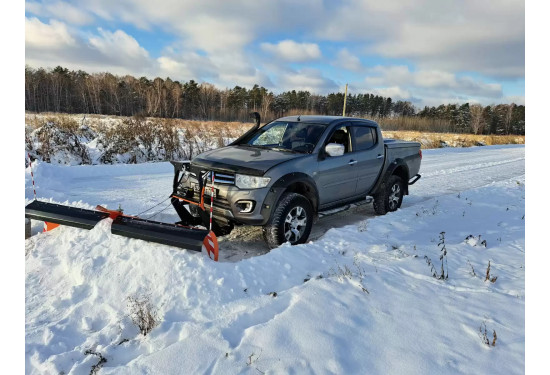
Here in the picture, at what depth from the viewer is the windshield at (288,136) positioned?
5333mm

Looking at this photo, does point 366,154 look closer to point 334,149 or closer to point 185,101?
point 334,149

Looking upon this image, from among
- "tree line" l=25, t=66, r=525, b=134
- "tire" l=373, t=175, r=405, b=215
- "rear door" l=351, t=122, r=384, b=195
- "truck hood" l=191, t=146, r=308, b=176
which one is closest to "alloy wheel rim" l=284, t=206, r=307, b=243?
"truck hood" l=191, t=146, r=308, b=176

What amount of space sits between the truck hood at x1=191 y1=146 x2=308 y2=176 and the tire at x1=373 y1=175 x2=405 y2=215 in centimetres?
235

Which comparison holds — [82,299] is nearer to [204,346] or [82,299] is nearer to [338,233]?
[204,346]

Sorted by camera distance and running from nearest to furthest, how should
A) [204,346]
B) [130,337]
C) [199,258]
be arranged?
1. [204,346]
2. [130,337]
3. [199,258]

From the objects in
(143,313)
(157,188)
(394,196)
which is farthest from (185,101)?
(143,313)

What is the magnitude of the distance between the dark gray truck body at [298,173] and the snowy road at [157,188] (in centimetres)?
65

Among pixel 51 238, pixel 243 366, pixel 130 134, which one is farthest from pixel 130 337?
pixel 130 134

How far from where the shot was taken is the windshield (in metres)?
5.33

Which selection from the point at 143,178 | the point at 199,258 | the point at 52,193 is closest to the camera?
the point at 199,258

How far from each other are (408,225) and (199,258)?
12.0 feet

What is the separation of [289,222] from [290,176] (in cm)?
66

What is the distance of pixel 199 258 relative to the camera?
3.79 metres

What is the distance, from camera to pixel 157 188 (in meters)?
8.06
